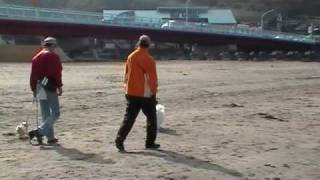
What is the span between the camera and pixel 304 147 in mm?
11852

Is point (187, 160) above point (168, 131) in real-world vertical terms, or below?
above

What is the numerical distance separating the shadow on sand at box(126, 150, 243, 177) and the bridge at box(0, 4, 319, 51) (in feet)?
181

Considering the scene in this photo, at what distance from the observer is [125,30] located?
7662 cm

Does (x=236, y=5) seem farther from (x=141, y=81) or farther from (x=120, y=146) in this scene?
(x=141, y=81)

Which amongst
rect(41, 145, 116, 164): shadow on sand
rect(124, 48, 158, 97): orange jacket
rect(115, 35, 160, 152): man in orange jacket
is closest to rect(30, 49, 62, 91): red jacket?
rect(41, 145, 116, 164): shadow on sand

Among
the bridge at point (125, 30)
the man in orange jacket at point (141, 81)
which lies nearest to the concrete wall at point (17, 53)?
the bridge at point (125, 30)

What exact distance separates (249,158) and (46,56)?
370 cm

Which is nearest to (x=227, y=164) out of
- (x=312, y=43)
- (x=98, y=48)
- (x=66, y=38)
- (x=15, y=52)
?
(x=15, y=52)

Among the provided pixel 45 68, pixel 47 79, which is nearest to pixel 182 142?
pixel 47 79

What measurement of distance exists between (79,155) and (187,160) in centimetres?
170

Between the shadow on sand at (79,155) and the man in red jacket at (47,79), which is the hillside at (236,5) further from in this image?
the shadow on sand at (79,155)

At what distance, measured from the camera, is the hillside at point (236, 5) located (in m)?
147

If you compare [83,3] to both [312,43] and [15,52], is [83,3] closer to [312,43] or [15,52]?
[312,43]

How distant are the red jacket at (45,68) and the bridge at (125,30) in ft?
177
